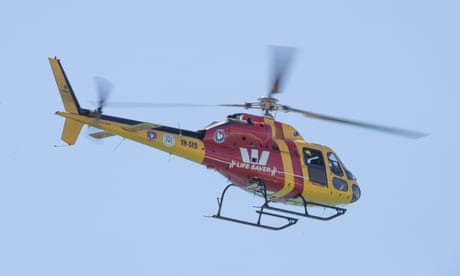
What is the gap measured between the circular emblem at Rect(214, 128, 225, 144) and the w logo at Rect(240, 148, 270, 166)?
42cm

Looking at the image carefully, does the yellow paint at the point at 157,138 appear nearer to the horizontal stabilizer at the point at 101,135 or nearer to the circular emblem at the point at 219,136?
the circular emblem at the point at 219,136

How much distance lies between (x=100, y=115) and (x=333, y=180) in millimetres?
4846

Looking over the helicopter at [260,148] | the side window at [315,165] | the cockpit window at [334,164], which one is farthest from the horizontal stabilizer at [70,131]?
the cockpit window at [334,164]

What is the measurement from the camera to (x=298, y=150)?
20.3 metres

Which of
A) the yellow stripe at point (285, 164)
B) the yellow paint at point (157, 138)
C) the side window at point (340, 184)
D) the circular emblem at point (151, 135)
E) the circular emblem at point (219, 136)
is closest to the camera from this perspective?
the yellow paint at point (157, 138)

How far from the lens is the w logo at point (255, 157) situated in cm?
1956

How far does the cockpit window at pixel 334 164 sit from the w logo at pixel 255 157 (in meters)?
1.58

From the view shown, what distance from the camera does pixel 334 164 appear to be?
21.0 metres

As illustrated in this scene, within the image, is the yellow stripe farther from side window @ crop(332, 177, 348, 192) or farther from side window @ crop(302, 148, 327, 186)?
side window @ crop(332, 177, 348, 192)

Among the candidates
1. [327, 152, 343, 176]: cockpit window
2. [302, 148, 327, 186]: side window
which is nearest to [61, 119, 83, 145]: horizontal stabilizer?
[302, 148, 327, 186]: side window

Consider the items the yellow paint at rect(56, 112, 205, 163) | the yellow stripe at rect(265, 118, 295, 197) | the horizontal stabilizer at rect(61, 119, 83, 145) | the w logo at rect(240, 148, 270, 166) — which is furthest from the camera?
the yellow stripe at rect(265, 118, 295, 197)

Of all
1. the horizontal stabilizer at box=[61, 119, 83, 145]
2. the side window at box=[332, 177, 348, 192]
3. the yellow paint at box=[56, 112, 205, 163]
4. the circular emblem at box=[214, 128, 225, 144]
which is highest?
the circular emblem at box=[214, 128, 225, 144]

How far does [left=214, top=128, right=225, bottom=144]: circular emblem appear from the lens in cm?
1933

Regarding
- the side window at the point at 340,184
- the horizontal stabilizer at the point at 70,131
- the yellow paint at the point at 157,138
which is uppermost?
the side window at the point at 340,184
